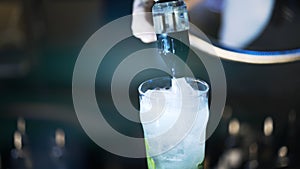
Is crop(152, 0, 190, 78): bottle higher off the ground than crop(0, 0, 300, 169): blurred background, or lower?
higher

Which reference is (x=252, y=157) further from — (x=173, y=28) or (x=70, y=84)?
(x=70, y=84)

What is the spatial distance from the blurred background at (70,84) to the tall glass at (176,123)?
538 millimetres

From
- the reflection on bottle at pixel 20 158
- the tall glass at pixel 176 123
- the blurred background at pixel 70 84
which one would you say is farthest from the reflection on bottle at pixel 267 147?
the reflection on bottle at pixel 20 158

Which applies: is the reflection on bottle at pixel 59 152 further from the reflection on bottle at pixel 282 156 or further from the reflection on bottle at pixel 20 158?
the reflection on bottle at pixel 282 156

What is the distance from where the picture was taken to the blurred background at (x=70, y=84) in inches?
51.3

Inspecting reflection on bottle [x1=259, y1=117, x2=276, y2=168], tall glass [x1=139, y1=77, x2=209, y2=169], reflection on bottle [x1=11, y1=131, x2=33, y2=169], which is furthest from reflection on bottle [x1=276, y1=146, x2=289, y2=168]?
reflection on bottle [x1=11, y1=131, x2=33, y2=169]

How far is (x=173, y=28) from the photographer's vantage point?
645 mm

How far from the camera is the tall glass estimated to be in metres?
Answer: 0.66

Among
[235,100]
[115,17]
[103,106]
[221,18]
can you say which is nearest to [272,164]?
[235,100]

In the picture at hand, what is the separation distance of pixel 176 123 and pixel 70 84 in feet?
3.68

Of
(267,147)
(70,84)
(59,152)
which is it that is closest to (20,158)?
(59,152)

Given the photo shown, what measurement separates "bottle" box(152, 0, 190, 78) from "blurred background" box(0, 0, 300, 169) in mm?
570

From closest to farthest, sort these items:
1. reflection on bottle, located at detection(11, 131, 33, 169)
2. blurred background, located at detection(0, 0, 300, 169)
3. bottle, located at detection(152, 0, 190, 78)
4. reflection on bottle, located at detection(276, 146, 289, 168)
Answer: bottle, located at detection(152, 0, 190, 78), reflection on bottle, located at detection(276, 146, 289, 168), reflection on bottle, located at detection(11, 131, 33, 169), blurred background, located at detection(0, 0, 300, 169)

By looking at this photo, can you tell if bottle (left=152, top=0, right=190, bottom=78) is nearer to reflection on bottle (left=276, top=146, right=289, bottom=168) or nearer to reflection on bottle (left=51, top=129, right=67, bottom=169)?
reflection on bottle (left=276, top=146, right=289, bottom=168)
